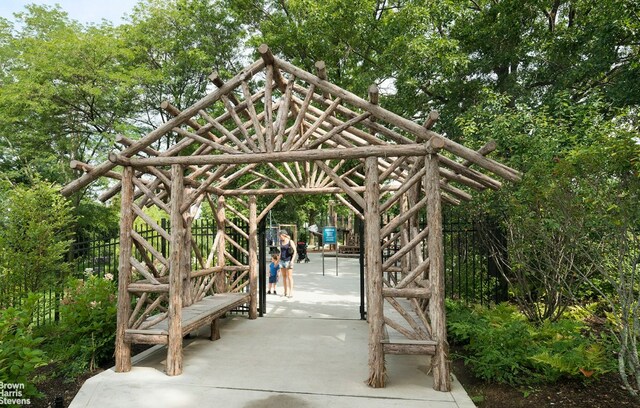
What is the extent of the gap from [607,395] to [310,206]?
2135 centimetres

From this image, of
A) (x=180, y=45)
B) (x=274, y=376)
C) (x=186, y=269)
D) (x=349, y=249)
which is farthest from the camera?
(x=349, y=249)

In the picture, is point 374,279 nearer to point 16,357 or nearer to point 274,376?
point 274,376

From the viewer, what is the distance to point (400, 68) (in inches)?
493

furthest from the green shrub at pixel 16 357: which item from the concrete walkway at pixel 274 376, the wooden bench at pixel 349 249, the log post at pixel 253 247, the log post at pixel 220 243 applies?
the wooden bench at pixel 349 249

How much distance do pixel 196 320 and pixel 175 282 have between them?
74 centimetres

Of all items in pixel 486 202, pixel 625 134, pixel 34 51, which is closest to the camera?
pixel 625 134

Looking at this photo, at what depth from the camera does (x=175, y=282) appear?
547 centimetres

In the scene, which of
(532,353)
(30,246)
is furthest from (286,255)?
(532,353)

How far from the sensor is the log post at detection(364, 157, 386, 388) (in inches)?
191

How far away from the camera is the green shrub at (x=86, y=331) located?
558 centimetres

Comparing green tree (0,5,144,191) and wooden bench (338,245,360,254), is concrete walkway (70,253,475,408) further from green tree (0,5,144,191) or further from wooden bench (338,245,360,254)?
wooden bench (338,245,360,254)

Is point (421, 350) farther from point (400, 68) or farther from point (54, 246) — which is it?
point (400, 68)

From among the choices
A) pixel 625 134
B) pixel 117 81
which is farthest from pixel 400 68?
pixel 117 81

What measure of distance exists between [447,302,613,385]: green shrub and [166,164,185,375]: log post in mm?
4048
